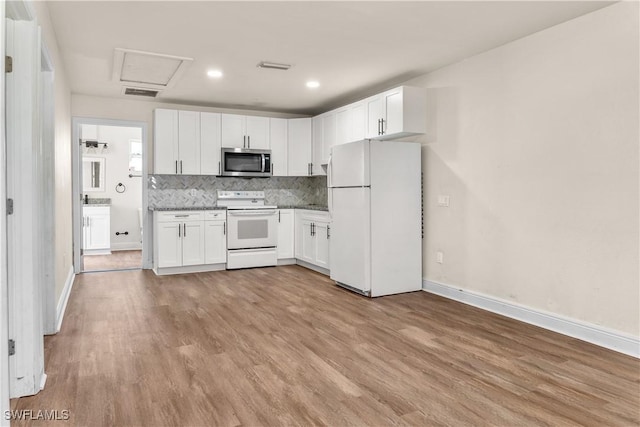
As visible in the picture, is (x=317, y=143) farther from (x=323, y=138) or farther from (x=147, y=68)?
(x=147, y=68)

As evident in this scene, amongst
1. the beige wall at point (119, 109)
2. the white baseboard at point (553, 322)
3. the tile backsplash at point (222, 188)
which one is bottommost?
the white baseboard at point (553, 322)

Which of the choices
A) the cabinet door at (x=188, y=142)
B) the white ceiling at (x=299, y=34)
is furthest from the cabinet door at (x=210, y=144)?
the white ceiling at (x=299, y=34)

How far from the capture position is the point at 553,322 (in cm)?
340

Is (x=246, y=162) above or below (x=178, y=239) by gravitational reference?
above

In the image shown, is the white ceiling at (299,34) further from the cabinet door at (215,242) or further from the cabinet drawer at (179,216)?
the cabinet door at (215,242)

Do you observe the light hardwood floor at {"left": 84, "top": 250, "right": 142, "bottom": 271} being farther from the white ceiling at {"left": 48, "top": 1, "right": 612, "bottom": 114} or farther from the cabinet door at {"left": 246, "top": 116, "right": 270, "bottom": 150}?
the white ceiling at {"left": 48, "top": 1, "right": 612, "bottom": 114}

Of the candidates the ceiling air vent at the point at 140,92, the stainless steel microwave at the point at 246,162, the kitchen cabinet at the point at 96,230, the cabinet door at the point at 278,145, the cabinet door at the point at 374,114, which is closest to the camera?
the cabinet door at the point at 374,114

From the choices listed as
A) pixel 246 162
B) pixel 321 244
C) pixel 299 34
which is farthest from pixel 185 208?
pixel 299 34

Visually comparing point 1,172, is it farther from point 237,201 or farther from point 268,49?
point 237,201

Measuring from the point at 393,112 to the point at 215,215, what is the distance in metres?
2.85

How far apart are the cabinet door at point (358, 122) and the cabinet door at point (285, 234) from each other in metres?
1.63

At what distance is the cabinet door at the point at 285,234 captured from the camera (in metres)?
6.48

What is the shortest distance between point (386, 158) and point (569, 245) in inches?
75.1

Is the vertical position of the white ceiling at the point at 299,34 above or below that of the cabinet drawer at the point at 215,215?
above
